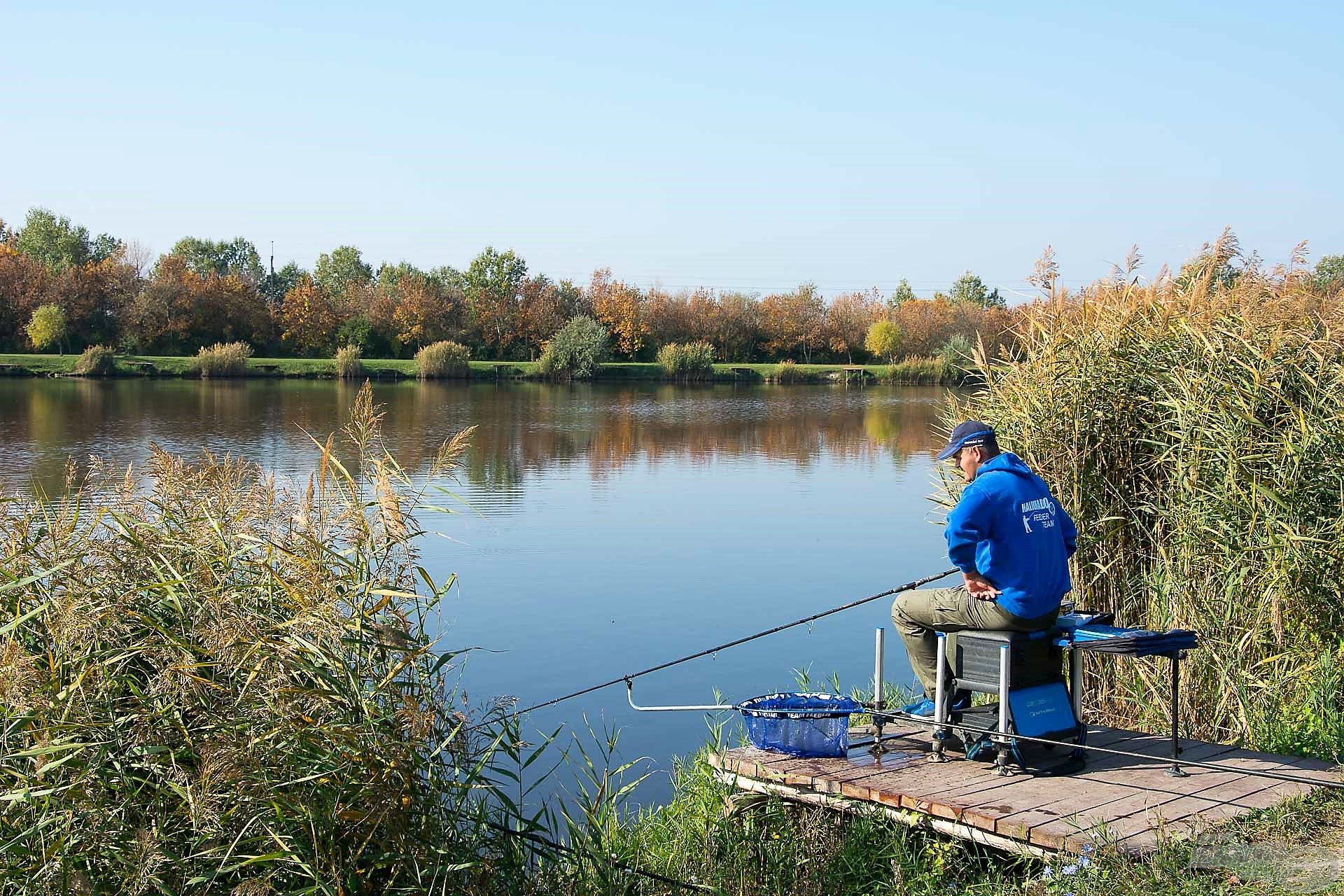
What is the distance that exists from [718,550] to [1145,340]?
30.6ft

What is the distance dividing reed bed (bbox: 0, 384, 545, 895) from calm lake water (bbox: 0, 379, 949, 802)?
2958mm

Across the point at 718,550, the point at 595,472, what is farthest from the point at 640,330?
the point at 718,550

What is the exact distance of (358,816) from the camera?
4.27 meters

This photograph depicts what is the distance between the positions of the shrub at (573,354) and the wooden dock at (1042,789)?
2277 inches

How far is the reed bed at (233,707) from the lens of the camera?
4105 millimetres

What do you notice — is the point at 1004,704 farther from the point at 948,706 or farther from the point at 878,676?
the point at 878,676

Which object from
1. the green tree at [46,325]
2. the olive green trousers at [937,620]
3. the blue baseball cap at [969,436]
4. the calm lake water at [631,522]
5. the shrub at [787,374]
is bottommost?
the calm lake water at [631,522]

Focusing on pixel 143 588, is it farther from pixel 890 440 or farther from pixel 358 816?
pixel 890 440

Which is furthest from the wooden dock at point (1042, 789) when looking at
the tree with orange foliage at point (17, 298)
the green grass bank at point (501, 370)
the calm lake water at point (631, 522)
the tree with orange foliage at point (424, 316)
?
the tree with orange foliage at point (424, 316)

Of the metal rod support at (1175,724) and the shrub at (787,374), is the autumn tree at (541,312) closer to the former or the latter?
the shrub at (787,374)

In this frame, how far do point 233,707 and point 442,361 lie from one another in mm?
56718

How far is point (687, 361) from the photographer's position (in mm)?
66062

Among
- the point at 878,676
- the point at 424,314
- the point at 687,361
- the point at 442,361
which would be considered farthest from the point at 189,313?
the point at 878,676

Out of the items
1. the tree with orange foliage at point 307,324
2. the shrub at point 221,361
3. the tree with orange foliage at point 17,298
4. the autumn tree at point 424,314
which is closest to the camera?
the shrub at point 221,361
